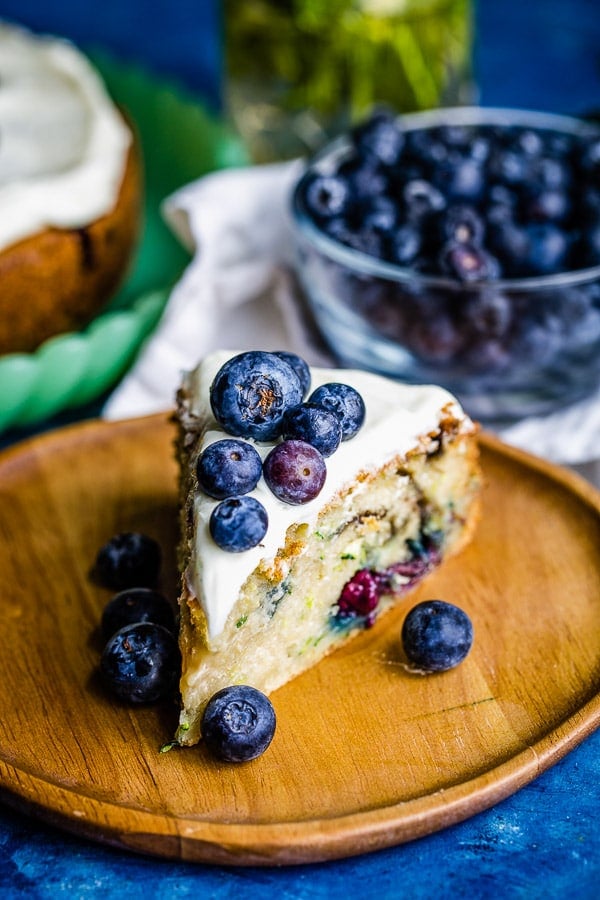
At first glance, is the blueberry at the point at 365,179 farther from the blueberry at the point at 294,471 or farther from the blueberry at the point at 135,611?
the blueberry at the point at 135,611

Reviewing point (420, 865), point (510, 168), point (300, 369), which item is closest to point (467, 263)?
point (510, 168)

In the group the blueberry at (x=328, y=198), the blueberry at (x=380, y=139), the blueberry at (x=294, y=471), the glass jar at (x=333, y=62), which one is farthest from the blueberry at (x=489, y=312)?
the glass jar at (x=333, y=62)

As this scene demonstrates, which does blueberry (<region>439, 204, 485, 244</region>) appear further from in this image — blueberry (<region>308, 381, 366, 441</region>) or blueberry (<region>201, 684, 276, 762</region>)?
blueberry (<region>201, 684, 276, 762</region>)

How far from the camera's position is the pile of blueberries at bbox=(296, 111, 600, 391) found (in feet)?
10.1

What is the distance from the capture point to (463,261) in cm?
305

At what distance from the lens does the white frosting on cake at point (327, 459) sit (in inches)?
85.4

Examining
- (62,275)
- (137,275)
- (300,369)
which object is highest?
(300,369)

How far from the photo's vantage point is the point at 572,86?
492 centimetres

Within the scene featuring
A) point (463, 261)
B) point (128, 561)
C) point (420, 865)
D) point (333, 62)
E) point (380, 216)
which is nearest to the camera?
point (420, 865)

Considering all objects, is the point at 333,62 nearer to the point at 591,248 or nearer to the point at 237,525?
the point at 591,248

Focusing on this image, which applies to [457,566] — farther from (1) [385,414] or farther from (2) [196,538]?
(2) [196,538]

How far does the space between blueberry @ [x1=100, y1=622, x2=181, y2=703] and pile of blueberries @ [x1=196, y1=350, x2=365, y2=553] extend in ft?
0.91

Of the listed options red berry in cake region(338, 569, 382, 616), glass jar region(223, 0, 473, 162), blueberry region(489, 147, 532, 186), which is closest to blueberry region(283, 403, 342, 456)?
red berry in cake region(338, 569, 382, 616)

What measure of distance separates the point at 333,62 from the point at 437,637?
2.49 meters
